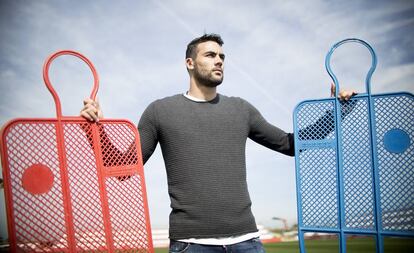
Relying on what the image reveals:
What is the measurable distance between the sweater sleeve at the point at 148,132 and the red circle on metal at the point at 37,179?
65 cm

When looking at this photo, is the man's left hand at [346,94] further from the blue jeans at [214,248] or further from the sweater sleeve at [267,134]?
the blue jeans at [214,248]

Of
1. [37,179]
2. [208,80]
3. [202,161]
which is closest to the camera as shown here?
[37,179]

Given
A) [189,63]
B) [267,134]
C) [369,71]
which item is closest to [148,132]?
[189,63]

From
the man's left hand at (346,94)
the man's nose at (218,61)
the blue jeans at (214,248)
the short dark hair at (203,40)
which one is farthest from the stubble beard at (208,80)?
the blue jeans at (214,248)

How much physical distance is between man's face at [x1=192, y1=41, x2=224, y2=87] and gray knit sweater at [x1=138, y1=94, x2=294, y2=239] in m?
0.17

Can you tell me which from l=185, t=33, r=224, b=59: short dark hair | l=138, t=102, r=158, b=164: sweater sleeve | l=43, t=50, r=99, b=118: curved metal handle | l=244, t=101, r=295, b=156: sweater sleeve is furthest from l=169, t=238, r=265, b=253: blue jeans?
l=185, t=33, r=224, b=59: short dark hair

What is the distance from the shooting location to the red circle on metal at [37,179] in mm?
1902

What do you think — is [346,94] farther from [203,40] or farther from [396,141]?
[203,40]

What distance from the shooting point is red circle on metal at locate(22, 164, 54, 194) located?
1.90 metres

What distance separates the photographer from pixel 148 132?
8.20 feet

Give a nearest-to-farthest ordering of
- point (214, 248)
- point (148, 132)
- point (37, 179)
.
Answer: point (37, 179) < point (214, 248) < point (148, 132)

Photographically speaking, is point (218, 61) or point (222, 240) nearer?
point (222, 240)

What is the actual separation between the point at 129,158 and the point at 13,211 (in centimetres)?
70

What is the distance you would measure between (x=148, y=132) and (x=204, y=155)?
1.37 feet
